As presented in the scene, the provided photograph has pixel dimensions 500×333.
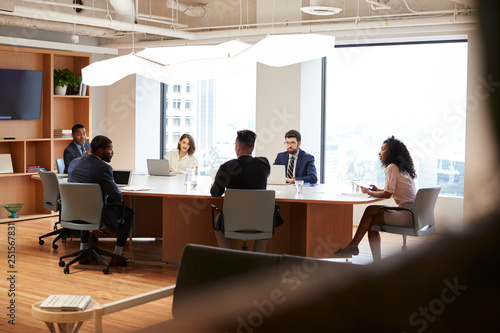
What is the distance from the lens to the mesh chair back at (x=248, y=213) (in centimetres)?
476

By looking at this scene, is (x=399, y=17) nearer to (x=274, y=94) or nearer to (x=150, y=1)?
(x=274, y=94)

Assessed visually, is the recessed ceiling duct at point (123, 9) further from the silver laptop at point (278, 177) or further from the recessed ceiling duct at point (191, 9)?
the silver laptop at point (278, 177)

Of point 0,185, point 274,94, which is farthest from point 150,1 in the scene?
point 0,185

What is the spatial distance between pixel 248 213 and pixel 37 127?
5.10 metres

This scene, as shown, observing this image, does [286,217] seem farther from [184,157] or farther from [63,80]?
[63,80]

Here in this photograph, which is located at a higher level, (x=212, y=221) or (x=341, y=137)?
(x=341, y=137)

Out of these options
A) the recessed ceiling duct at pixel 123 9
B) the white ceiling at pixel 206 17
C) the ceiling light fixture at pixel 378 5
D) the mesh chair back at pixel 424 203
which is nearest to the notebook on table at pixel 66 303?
the mesh chair back at pixel 424 203

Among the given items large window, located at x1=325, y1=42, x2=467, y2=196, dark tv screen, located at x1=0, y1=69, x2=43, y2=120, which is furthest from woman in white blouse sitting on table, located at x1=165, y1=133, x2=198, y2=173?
dark tv screen, located at x1=0, y1=69, x2=43, y2=120

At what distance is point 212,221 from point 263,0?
13.5 ft

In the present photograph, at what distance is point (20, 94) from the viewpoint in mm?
8250

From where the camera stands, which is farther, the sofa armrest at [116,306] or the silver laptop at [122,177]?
the silver laptop at [122,177]

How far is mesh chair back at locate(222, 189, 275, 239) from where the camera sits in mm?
4758

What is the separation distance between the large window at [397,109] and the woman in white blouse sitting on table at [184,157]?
1.94 metres

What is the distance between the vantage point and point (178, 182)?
6188mm
